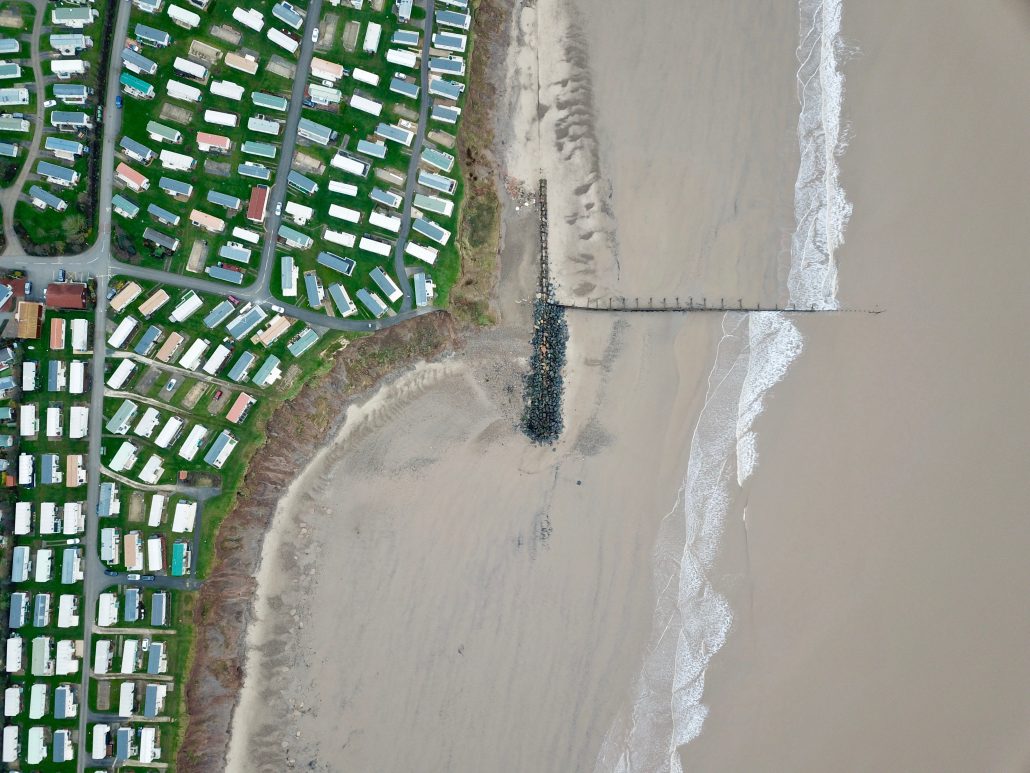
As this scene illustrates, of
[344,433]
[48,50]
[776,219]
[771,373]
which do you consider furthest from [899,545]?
[48,50]

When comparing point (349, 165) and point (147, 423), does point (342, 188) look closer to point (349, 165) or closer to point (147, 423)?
point (349, 165)

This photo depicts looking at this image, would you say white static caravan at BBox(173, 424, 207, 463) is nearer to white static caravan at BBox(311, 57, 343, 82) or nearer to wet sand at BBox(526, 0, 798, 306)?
white static caravan at BBox(311, 57, 343, 82)

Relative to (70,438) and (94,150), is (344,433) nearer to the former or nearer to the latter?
(70,438)

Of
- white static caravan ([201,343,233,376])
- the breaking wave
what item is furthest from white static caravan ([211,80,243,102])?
the breaking wave

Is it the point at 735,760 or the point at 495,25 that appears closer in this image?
the point at 735,760

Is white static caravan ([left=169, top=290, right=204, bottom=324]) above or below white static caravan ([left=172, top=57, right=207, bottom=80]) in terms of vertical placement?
below

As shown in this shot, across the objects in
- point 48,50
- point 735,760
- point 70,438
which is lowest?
point 735,760

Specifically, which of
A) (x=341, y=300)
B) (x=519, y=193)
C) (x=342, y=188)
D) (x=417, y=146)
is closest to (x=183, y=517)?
(x=341, y=300)
